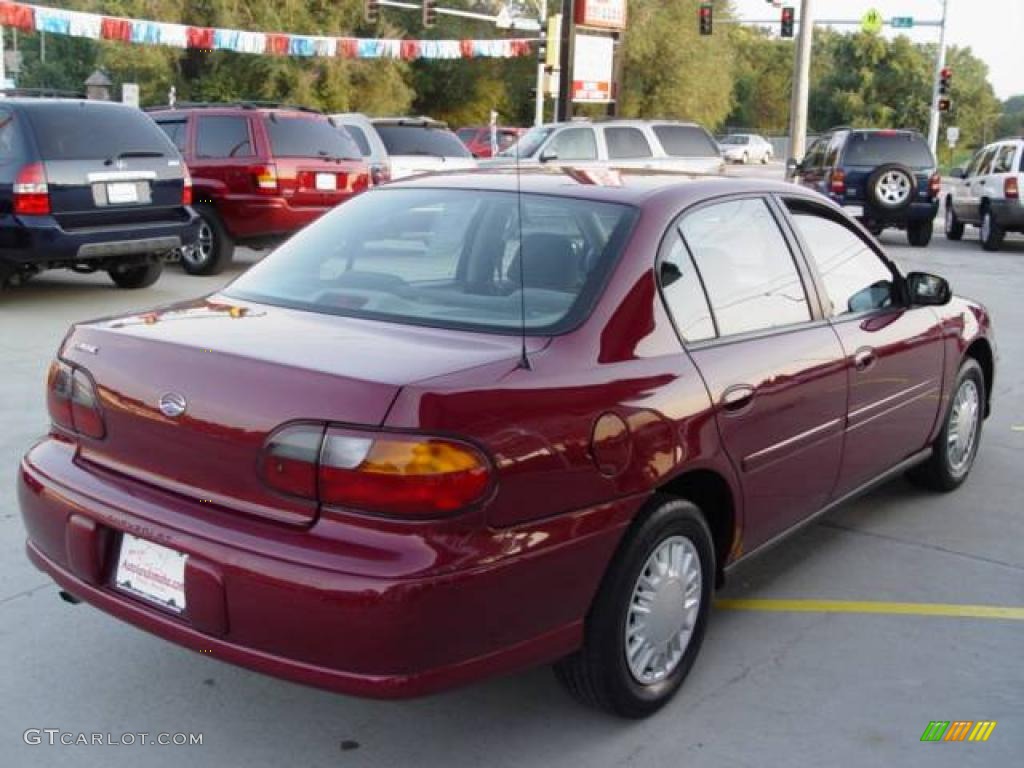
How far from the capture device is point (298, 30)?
44.0m

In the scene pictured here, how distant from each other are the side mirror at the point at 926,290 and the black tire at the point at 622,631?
1.89 meters

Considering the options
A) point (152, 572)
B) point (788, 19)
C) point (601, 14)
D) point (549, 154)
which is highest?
point (788, 19)

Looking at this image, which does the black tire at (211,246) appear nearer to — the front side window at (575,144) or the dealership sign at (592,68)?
the front side window at (575,144)

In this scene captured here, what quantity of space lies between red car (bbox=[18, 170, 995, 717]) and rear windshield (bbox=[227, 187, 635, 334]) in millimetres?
11

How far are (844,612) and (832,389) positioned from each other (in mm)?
818

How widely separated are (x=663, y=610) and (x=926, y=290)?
221 cm

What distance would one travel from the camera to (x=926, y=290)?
4863 mm

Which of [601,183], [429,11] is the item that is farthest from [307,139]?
[429,11]

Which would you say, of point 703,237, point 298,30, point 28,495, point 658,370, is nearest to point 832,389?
point 703,237

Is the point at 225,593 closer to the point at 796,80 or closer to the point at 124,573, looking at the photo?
the point at 124,573

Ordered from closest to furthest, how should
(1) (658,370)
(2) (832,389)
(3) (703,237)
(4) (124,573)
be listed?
(4) (124,573) → (1) (658,370) → (3) (703,237) → (2) (832,389)

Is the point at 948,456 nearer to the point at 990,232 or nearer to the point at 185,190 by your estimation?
the point at 185,190

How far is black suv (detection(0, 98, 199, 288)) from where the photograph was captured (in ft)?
31.1

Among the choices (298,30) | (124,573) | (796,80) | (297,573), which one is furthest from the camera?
(298,30)
